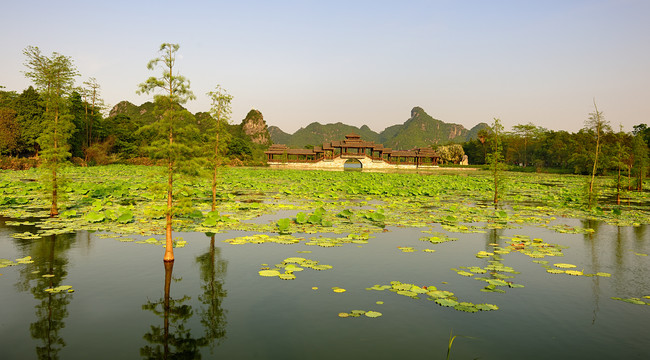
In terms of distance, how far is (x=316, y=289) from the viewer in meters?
6.40

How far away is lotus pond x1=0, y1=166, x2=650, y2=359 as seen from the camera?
4559 millimetres

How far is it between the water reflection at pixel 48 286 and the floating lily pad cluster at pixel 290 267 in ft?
10.8

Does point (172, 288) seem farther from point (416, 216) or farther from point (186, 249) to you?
point (416, 216)

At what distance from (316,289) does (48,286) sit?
478 centimetres

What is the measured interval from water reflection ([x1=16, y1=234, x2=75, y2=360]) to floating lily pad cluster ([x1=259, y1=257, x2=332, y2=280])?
3.30 meters

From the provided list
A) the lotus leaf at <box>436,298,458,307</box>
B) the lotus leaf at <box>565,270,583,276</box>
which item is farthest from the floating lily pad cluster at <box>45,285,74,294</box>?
the lotus leaf at <box>565,270,583,276</box>

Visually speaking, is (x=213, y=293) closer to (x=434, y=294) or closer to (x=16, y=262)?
(x=434, y=294)

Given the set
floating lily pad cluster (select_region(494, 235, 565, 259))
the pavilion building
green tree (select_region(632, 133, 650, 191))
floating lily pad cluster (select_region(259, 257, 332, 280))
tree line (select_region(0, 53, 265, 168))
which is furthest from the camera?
the pavilion building

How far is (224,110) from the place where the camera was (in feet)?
45.6

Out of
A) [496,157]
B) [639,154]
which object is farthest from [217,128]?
[639,154]

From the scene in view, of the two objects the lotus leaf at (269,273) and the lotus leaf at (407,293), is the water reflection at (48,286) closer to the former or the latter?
the lotus leaf at (269,273)

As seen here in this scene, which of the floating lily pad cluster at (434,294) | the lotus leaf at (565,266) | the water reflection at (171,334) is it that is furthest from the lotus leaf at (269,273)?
the lotus leaf at (565,266)

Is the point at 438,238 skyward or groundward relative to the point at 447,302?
skyward

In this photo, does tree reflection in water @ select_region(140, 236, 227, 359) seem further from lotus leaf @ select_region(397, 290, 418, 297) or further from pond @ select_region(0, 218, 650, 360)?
lotus leaf @ select_region(397, 290, 418, 297)
